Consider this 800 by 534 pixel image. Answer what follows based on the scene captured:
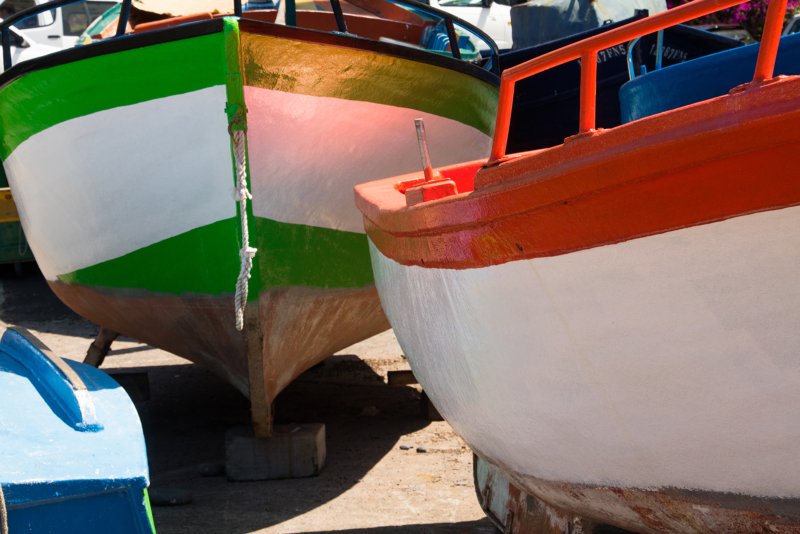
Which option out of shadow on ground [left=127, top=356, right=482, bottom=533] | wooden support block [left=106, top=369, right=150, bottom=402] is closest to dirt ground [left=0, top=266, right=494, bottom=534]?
shadow on ground [left=127, top=356, right=482, bottom=533]

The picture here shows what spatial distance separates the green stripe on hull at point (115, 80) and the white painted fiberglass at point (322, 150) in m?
0.22

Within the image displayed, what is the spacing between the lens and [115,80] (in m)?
4.26

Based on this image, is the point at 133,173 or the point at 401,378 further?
the point at 401,378

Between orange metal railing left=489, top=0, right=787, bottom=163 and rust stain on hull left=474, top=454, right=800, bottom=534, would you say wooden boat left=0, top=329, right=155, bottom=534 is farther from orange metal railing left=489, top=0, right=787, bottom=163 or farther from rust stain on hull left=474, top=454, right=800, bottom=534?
orange metal railing left=489, top=0, right=787, bottom=163

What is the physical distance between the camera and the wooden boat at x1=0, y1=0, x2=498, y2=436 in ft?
13.6

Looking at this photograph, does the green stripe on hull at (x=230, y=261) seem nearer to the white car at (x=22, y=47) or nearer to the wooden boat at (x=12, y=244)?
the wooden boat at (x=12, y=244)

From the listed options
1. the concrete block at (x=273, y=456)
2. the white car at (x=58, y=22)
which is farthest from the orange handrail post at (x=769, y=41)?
the white car at (x=58, y=22)

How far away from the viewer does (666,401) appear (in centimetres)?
211

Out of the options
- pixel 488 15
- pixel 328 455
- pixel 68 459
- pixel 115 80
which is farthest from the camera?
pixel 488 15

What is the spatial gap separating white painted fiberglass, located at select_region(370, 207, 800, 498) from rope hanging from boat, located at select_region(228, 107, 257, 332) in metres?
1.65

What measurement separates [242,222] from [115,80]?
31.2 inches

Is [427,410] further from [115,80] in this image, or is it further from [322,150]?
[115,80]

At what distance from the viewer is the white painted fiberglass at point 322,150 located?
4.20 m

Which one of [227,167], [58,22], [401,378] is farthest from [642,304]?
[58,22]
